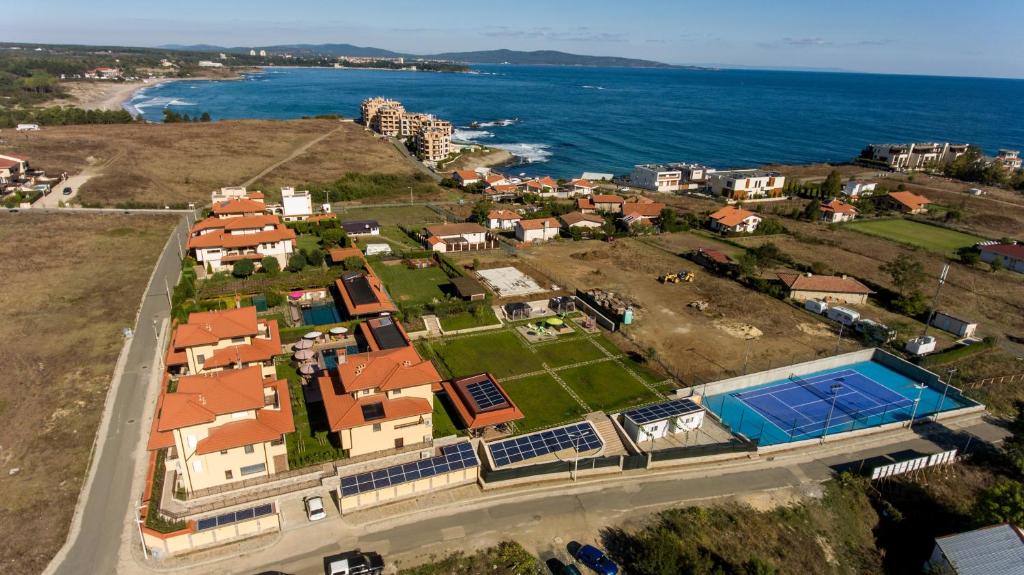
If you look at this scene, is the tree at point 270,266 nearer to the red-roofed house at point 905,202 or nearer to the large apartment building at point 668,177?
the large apartment building at point 668,177

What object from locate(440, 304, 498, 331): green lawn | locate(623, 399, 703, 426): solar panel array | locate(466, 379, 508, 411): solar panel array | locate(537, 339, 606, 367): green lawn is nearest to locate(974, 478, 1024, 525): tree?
locate(623, 399, 703, 426): solar panel array

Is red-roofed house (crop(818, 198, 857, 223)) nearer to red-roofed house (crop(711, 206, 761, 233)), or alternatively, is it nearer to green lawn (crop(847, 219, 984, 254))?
green lawn (crop(847, 219, 984, 254))

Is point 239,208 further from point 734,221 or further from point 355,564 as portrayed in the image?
point 734,221

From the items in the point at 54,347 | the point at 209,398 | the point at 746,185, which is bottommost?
the point at 54,347

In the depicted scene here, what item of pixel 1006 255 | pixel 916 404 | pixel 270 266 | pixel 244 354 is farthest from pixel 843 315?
pixel 270 266

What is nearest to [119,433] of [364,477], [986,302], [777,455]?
[364,477]

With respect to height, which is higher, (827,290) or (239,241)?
(827,290)

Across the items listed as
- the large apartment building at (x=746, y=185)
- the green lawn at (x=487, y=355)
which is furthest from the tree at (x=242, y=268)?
the large apartment building at (x=746, y=185)
